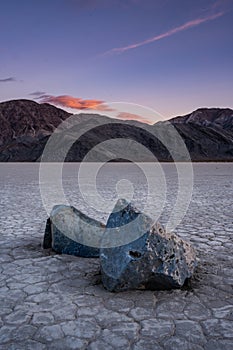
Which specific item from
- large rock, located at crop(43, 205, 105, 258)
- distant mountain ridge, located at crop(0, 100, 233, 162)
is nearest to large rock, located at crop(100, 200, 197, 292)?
large rock, located at crop(43, 205, 105, 258)

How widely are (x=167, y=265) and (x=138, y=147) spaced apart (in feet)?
333

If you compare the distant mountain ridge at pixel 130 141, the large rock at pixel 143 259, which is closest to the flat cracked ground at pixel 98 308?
the large rock at pixel 143 259

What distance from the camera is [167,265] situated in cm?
399

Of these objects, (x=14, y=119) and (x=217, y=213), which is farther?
(x=14, y=119)

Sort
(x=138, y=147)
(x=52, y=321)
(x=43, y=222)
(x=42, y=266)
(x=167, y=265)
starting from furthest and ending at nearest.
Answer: (x=138, y=147) < (x=43, y=222) < (x=42, y=266) < (x=167, y=265) < (x=52, y=321)

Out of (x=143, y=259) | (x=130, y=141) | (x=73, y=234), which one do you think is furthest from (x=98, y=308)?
(x=130, y=141)

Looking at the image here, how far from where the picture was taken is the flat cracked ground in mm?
3041

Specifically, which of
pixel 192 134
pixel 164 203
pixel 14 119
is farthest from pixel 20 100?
pixel 164 203

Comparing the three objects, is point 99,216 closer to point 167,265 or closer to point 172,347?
point 167,265

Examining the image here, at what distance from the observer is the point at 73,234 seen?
17.8 feet

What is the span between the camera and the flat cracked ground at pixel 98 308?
9.98ft

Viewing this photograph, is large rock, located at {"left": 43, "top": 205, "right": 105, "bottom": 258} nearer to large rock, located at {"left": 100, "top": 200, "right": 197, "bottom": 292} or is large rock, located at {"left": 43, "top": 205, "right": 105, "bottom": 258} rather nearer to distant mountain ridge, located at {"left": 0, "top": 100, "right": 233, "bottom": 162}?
large rock, located at {"left": 100, "top": 200, "right": 197, "bottom": 292}

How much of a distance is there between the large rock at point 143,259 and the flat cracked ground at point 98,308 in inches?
4.7

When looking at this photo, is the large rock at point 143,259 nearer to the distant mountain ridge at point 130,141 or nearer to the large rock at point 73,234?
the large rock at point 73,234
